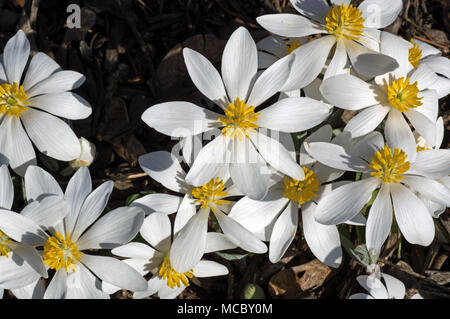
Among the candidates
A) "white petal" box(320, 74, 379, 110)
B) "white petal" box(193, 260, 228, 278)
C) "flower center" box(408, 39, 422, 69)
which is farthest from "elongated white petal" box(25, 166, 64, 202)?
"flower center" box(408, 39, 422, 69)

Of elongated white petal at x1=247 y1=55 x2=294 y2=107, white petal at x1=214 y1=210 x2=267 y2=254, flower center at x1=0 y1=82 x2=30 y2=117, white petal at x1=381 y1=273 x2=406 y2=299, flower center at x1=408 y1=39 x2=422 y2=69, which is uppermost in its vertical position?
flower center at x1=408 y1=39 x2=422 y2=69

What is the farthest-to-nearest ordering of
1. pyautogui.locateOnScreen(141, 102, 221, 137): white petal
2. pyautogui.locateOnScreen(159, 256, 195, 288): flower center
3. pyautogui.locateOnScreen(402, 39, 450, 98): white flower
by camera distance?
pyautogui.locateOnScreen(402, 39, 450, 98): white flower, pyautogui.locateOnScreen(159, 256, 195, 288): flower center, pyautogui.locateOnScreen(141, 102, 221, 137): white petal

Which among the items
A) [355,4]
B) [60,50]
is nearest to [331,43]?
[355,4]

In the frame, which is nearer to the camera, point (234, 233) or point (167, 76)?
point (234, 233)

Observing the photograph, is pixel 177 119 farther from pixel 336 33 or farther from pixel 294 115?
pixel 336 33

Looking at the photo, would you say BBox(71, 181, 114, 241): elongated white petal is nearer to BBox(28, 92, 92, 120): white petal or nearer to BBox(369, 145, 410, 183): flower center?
BBox(28, 92, 92, 120): white petal

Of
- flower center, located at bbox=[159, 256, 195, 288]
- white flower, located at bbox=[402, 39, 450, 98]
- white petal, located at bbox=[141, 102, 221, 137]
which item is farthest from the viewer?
white flower, located at bbox=[402, 39, 450, 98]

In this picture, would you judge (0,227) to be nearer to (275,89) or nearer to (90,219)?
(90,219)
